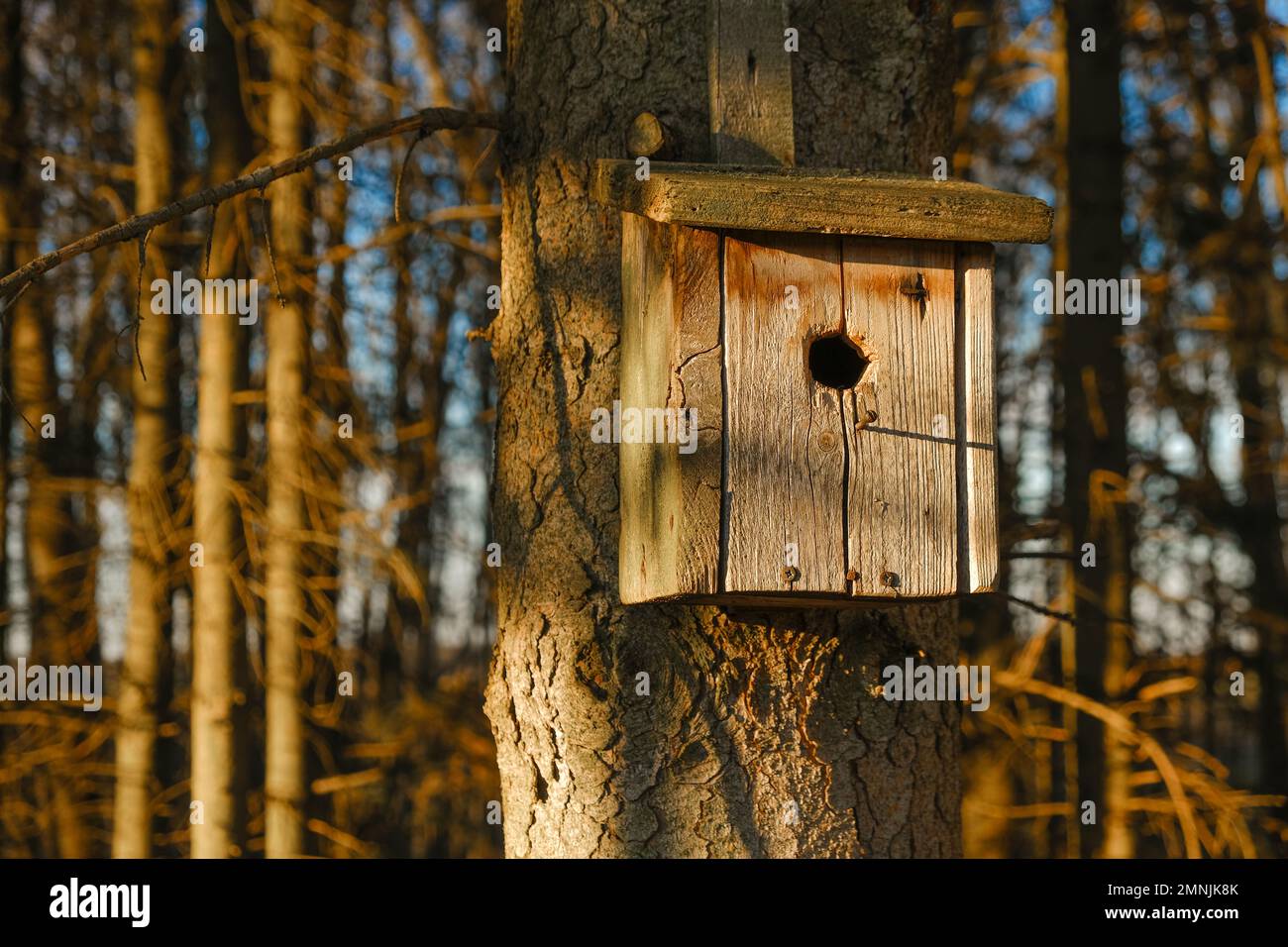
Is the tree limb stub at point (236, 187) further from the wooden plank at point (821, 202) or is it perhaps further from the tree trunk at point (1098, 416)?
the tree trunk at point (1098, 416)

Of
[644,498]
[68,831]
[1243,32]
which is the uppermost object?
[1243,32]

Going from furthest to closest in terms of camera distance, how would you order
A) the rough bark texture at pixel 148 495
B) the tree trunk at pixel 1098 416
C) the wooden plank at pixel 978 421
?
the rough bark texture at pixel 148 495
the tree trunk at pixel 1098 416
the wooden plank at pixel 978 421

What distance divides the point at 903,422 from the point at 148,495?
504 centimetres

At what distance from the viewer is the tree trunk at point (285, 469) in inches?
260

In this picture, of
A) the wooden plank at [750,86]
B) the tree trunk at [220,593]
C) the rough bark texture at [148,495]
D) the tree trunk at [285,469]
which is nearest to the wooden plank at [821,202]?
the wooden plank at [750,86]

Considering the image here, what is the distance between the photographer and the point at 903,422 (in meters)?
2.60

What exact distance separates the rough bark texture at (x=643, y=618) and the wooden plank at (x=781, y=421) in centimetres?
25

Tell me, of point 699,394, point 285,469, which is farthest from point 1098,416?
point 699,394

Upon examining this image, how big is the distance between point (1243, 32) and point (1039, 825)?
4149 millimetres

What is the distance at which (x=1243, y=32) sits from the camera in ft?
21.7

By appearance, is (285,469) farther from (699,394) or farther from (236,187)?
(699,394)

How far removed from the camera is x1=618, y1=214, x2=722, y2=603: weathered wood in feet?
8.08

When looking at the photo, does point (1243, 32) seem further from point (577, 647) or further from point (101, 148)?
point (101, 148)

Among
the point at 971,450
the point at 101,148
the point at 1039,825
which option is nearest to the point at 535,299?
the point at 971,450
